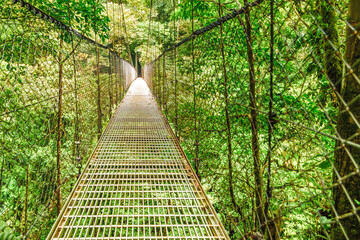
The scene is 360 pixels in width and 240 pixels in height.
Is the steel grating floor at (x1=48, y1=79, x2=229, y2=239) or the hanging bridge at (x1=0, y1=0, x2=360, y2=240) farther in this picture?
the steel grating floor at (x1=48, y1=79, x2=229, y2=239)

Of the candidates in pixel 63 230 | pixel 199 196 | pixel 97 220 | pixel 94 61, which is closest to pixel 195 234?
pixel 199 196

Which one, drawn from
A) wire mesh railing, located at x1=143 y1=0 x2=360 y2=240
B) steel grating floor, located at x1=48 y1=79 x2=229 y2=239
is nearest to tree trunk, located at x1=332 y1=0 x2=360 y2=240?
wire mesh railing, located at x1=143 y1=0 x2=360 y2=240

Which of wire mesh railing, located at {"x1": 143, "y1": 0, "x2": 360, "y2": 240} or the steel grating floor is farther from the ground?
wire mesh railing, located at {"x1": 143, "y1": 0, "x2": 360, "y2": 240}

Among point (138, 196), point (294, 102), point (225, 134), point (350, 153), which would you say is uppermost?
point (294, 102)

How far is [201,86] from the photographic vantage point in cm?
190

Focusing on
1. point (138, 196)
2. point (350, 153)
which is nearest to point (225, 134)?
point (138, 196)

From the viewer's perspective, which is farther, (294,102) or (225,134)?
(225,134)

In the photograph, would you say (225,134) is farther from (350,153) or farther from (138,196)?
(350,153)

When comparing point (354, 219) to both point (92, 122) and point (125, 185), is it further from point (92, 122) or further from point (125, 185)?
point (92, 122)

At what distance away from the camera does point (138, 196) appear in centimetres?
134

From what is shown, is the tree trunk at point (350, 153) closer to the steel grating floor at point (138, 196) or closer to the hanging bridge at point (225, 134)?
the hanging bridge at point (225, 134)

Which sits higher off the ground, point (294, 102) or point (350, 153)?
point (294, 102)

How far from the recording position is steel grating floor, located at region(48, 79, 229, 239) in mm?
1092

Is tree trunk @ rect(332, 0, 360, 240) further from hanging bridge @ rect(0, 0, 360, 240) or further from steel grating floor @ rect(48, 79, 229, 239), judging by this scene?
steel grating floor @ rect(48, 79, 229, 239)
